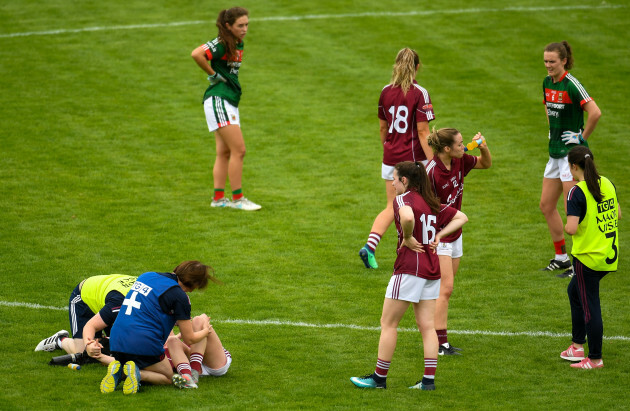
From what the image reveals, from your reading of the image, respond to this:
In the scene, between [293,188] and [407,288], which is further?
[293,188]

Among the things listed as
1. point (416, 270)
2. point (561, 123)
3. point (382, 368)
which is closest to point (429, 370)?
point (382, 368)

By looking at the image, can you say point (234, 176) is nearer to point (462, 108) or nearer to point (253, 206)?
point (253, 206)

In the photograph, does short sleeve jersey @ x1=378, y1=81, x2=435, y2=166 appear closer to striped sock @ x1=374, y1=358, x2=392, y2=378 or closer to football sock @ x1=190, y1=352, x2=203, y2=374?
striped sock @ x1=374, y1=358, x2=392, y2=378

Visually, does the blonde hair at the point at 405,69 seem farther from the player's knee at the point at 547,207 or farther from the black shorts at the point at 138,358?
the black shorts at the point at 138,358

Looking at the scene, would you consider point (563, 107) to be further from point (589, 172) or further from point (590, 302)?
point (590, 302)

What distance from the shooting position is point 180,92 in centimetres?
1706

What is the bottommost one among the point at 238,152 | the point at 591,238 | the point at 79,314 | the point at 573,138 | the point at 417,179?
the point at 79,314

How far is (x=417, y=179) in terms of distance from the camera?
22.8ft

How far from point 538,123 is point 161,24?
9495 millimetres

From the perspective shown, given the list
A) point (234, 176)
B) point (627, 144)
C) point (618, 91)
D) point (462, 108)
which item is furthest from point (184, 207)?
point (618, 91)

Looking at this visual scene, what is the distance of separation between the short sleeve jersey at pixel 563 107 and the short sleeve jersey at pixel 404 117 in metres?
1.47

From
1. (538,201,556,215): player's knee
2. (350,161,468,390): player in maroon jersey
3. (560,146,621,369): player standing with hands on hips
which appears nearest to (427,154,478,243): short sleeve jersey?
(350,161,468,390): player in maroon jersey

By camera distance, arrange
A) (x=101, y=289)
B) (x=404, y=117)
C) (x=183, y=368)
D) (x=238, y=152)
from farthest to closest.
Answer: (x=238, y=152) < (x=404, y=117) < (x=101, y=289) < (x=183, y=368)

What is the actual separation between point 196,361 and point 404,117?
4.12m
